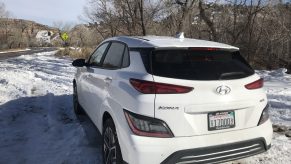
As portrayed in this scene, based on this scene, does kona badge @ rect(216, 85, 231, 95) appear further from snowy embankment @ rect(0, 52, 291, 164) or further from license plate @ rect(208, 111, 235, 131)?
snowy embankment @ rect(0, 52, 291, 164)

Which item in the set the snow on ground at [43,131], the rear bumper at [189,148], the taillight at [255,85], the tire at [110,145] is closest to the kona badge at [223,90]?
the taillight at [255,85]

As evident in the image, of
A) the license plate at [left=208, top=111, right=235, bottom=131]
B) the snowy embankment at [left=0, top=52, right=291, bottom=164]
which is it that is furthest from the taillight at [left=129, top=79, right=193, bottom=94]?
the snowy embankment at [left=0, top=52, right=291, bottom=164]

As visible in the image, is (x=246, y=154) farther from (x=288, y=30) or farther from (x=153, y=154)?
(x=288, y=30)

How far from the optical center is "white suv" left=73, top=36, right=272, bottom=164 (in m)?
3.17

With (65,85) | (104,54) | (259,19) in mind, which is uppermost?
(259,19)

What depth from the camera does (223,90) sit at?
11.0 feet

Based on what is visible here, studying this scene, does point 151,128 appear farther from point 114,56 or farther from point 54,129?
point 54,129

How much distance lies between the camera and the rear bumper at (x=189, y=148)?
10.3 ft

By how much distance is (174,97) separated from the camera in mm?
3191

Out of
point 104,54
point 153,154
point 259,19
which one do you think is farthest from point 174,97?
point 259,19

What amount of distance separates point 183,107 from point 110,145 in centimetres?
112

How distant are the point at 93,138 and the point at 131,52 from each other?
6.92 ft

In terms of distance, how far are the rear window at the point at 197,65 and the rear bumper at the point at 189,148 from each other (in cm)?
60

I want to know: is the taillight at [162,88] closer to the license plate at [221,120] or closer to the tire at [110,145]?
the license plate at [221,120]
